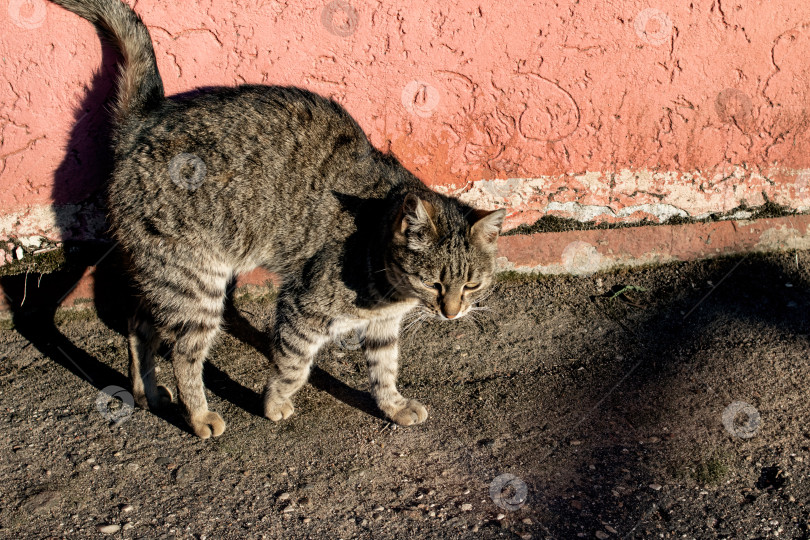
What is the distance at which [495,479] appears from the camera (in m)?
2.69

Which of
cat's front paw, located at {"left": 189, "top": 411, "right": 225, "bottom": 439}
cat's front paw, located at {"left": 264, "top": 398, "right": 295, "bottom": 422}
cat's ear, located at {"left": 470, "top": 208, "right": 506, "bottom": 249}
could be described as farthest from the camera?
cat's front paw, located at {"left": 264, "top": 398, "right": 295, "bottom": 422}

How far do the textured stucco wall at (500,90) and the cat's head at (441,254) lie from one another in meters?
0.96

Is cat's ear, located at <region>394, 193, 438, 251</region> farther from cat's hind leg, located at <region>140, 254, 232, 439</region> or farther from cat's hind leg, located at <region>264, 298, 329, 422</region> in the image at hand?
cat's hind leg, located at <region>140, 254, 232, 439</region>

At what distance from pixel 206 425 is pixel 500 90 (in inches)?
91.8

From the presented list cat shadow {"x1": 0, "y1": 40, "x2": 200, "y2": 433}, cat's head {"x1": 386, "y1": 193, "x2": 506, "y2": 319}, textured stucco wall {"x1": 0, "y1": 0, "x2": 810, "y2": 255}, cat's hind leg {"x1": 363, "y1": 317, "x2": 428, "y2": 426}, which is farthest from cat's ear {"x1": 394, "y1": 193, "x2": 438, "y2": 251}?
cat shadow {"x1": 0, "y1": 40, "x2": 200, "y2": 433}

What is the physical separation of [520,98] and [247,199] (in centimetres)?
167

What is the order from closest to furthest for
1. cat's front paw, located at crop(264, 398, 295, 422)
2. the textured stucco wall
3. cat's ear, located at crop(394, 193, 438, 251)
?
cat's ear, located at crop(394, 193, 438, 251) < cat's front paw, located at crop(264, 398, 295, 422) < the textured stucco wall

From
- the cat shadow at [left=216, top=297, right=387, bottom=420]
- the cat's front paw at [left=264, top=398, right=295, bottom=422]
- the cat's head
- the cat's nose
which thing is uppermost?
the cat's head

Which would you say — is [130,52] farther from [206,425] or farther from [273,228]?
[206,425]

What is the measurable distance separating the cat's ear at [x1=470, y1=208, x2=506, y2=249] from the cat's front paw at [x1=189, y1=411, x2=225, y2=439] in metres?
1.42

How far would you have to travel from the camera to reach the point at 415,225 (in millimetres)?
2779

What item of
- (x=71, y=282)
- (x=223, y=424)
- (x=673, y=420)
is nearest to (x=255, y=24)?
(x=71, y=282)

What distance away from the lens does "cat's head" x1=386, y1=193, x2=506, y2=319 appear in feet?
9.21

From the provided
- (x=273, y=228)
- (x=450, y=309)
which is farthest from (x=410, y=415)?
(x=273, y=228)
